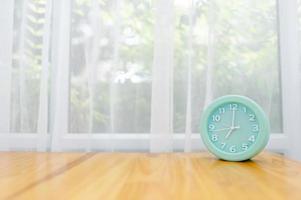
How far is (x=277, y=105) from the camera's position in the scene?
127 cm

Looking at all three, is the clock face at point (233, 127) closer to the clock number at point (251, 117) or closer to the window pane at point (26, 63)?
the clock number at point (251, 117)

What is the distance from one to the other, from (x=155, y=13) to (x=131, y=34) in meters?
0.12

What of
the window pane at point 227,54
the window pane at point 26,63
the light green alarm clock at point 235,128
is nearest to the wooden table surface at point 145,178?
the light green alarm clock at point 235,128

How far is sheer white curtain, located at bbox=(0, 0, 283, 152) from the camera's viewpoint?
1.17m

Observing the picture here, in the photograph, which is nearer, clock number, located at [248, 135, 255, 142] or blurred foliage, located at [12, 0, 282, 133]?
clock number, located at [248, 135, 255, 142]

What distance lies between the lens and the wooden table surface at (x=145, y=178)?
20.1 inches

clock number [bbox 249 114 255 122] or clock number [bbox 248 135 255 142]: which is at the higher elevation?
clock number [bbox 249 114 255 122]

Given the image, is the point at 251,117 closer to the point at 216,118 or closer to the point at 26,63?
the point at 216,118

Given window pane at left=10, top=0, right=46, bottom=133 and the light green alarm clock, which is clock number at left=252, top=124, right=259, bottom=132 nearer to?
the light green alarm clock

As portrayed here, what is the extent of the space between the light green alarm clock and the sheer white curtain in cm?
23

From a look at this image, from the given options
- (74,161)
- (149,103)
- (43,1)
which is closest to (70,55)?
(43,1)

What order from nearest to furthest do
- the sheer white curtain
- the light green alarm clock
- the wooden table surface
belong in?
the wooden table surface < the light green alarm clock < the sheer white curtain

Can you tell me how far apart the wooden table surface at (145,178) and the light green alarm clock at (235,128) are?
38 mm

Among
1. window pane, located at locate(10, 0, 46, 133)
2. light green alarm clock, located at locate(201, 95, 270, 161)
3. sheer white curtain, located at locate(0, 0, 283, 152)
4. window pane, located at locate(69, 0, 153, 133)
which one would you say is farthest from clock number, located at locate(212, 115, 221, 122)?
window pane, located at locate(10, 0, 46, 133)
